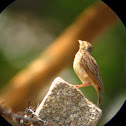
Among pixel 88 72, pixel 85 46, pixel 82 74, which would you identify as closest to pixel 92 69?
pixel 88 72

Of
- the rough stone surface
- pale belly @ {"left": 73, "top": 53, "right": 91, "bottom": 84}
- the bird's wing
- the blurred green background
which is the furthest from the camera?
the blurred green background

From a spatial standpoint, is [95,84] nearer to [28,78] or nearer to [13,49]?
[28,78]

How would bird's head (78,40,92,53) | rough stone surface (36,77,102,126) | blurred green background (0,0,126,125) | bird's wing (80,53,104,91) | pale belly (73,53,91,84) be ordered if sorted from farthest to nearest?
blurred green background (0,0,126,125)
bird's head (78,40,92,53)
pale belly (73,53,91,84)
bird's wing (80,53,104,91)
rough stone surface (36,77,102,126)

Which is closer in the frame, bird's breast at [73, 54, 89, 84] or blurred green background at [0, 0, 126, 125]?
bird's breast at [73, 54, 89, 84]

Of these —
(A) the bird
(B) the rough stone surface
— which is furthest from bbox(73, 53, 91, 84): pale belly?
(B) the rough stone surface

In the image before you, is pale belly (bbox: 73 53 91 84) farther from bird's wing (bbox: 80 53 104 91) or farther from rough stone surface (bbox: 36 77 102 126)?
rough stone surface (bbox: 36 77 102 126)

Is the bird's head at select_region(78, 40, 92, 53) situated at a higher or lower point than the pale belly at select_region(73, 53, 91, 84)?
higher

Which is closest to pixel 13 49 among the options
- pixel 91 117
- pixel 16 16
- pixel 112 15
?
pixel 16 16

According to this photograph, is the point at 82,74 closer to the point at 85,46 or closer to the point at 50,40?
the point at 85,46
